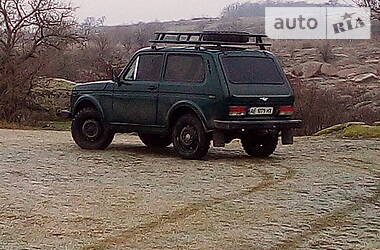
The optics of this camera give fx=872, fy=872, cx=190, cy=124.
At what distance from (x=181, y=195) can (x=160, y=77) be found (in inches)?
173

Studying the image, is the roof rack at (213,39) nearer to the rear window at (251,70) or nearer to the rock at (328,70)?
the rear window at (251,70)

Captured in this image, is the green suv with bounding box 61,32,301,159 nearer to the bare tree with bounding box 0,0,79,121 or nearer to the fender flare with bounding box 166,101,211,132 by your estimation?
the fender flare with bounding box 166,101,211,132

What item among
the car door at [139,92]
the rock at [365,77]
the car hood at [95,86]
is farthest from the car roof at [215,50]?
the rock at [365,77]

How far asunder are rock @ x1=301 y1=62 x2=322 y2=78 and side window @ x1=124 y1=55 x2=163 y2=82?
35.6 m

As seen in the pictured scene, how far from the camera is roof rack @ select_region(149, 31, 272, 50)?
14.1m

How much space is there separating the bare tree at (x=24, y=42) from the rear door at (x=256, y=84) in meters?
20.2

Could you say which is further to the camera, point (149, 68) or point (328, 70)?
point (328, 70)

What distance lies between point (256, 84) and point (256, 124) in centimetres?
71

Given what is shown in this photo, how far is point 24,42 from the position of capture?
113 ft

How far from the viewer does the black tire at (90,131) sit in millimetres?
15148

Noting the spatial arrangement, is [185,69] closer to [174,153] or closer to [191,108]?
[191,108]

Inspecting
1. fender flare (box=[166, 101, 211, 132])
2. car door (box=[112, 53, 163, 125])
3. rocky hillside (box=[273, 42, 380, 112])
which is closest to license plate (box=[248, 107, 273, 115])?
fender flare (box=[166, 101, 211, 132])

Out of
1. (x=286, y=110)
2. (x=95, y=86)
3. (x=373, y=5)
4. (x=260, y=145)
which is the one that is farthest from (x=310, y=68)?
(x=286, y=110)

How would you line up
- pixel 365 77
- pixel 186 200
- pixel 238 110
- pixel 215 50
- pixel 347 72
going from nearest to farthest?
pixel 186 200
pixel 238 110
pixel 215 50
pixel 365 77
pixel 347 72
